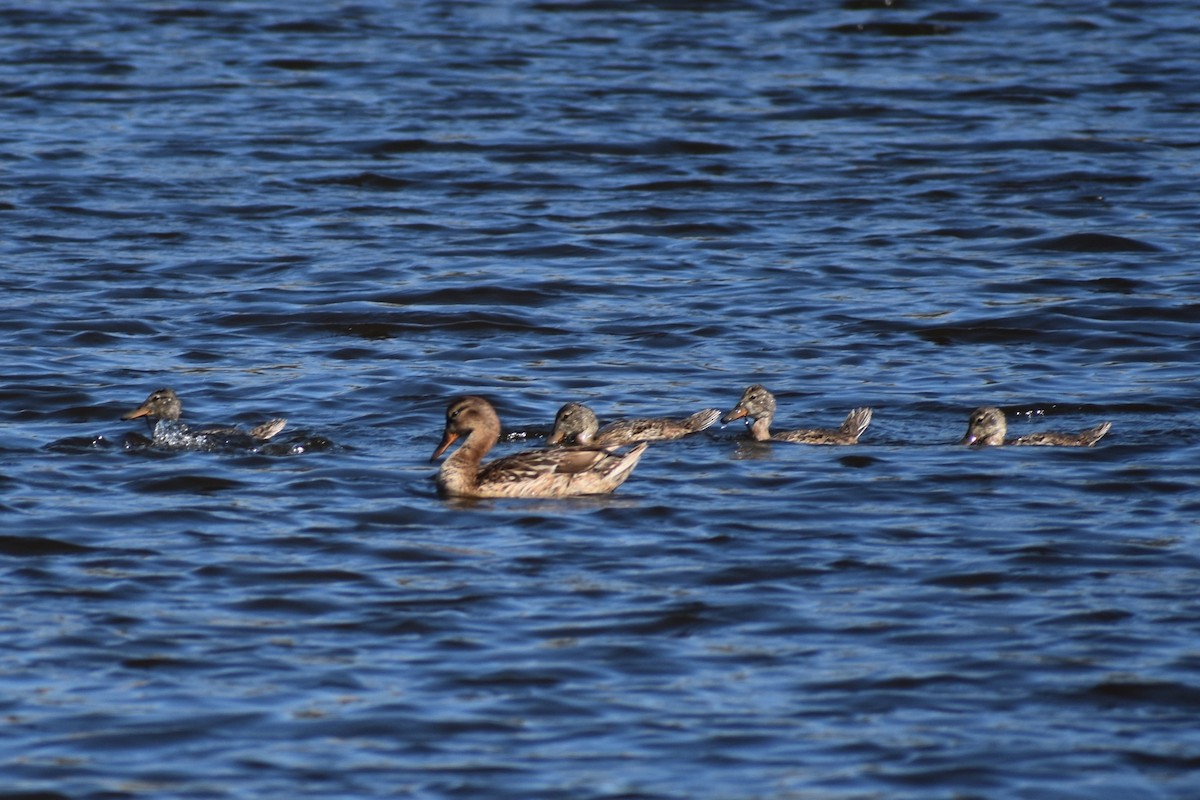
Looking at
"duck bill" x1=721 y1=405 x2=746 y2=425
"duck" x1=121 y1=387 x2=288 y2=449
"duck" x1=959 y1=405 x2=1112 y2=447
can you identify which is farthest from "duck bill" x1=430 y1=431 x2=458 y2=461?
"duck" x1=959 y1=405 x2=1112 y2=447

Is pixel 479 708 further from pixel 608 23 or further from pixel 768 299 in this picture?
pixel 608 23

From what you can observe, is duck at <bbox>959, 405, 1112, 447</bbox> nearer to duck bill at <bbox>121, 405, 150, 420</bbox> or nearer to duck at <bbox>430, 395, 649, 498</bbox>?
duck at <bbox>430, 395, 649, 498</bbox>

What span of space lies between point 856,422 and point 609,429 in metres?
1.57

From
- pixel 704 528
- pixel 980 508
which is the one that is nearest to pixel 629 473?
pixel 704 528

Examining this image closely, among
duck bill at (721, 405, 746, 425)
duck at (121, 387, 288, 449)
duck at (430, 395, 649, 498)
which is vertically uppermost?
duck at (121, 387, 288, 449)

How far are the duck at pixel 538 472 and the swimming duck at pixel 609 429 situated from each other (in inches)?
31.8

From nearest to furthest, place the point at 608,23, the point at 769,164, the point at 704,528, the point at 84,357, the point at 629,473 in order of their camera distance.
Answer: the point at 704,528 → the point at 629,473 → the point at 84,357 → the point at 769,164 → the point at 608,23

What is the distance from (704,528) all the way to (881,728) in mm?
3174

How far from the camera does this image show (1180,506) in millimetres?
11625

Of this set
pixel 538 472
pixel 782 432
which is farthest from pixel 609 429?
pixel 538 472

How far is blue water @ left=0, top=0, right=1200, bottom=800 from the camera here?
8312 millimetres

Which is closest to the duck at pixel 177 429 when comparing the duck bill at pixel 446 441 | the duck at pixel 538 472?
the duck bill at pixel 446 441

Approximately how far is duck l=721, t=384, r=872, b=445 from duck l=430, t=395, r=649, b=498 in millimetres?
1391

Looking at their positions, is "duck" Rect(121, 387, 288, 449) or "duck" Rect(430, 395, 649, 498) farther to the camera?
"duck" Rect(121, 387, 288, 449)
